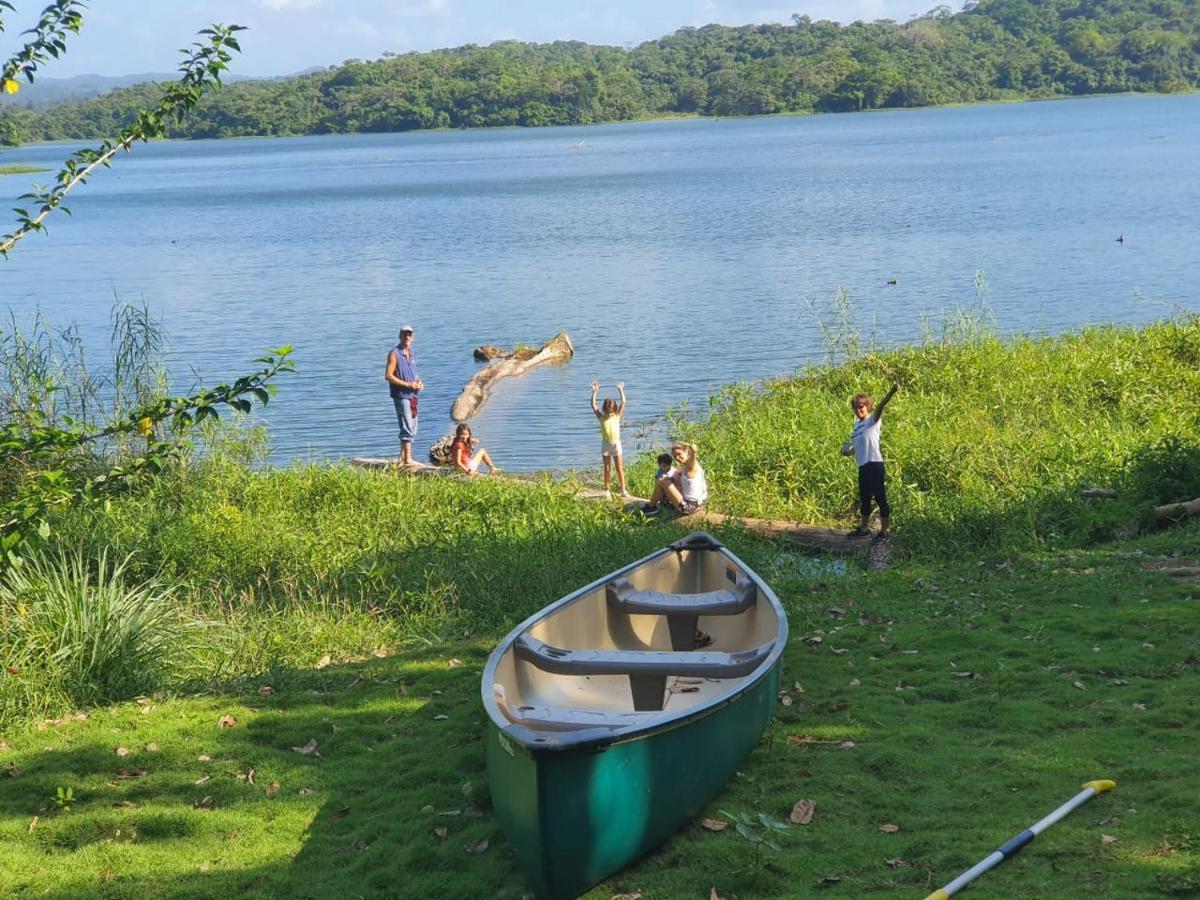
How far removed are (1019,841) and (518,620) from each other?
5934mm

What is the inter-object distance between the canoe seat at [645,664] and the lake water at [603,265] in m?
12.0

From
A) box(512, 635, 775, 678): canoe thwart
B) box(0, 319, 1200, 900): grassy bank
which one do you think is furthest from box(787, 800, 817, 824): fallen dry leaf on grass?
box(512, 635, 775, 678): canoe thwart

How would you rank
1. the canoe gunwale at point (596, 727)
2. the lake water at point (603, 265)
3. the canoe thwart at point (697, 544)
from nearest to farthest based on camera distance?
1. the canoe gunwale at point (596, 727)
2. the canoe thwart at point (697, 544)
3. the lake water at point (603, 265)

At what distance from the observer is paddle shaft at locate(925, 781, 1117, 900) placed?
6.05 m

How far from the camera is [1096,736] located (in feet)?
25.8

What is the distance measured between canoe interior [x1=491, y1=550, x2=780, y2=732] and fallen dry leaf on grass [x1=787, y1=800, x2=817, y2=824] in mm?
735

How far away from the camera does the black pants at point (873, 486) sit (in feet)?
45.5

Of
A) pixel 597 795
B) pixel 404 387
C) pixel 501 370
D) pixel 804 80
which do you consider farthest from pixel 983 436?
pixel 804 80

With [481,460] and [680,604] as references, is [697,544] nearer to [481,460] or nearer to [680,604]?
A: [680,604]

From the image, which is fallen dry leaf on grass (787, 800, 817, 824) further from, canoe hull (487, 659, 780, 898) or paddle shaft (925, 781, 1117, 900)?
paddle shaft (925, 781, 1117, 900)

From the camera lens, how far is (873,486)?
13.9m

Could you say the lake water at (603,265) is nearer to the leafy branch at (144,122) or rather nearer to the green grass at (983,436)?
the green grass at (983,436)

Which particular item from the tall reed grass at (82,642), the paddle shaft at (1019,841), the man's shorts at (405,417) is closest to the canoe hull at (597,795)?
the paddle shaft at (1019,841)

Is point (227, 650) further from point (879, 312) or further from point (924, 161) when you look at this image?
point (924, 161)
